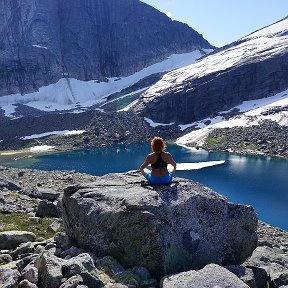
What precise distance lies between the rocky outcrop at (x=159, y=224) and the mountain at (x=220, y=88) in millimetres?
133780

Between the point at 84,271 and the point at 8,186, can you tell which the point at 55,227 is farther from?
the point at 8,186

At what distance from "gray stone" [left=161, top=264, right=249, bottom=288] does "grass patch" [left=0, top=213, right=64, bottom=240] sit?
8.54 m

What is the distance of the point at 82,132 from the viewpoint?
5285 inches

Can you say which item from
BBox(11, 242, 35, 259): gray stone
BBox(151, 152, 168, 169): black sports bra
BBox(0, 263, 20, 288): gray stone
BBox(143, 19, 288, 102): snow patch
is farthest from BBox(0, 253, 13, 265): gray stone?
BBox(143, 19, 288, 102): snow patch

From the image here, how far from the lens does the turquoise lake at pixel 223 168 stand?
55312 mm

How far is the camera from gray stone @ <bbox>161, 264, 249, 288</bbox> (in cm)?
933

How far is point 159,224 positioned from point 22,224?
39.1 ft

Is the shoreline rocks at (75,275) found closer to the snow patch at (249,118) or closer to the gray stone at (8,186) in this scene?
the gray stone at (8,186)

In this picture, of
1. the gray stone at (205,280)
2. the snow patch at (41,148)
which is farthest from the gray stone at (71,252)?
the snow patch at (41,148)

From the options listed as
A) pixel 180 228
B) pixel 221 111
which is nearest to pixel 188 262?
pixel 180 228

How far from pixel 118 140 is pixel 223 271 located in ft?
396

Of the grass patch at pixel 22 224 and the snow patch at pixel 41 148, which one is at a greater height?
the grass patch at pixel 22 224

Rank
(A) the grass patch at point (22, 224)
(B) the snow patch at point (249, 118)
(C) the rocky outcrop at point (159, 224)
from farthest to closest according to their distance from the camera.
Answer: (B) the snow patch at point (249, 118)
(A) the grass patch at point (22, 224)
(C) the rocky outcrop at point (159, 224)

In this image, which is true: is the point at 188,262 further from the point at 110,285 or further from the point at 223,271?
the point at 110,285
